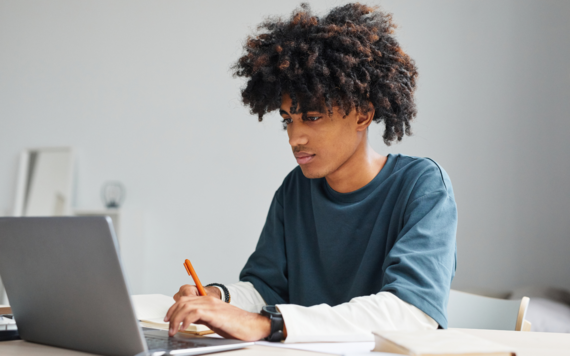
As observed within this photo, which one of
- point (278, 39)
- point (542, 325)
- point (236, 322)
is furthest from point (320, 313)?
point (542, 325)

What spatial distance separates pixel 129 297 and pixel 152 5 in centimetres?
307

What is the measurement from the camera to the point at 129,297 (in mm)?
597

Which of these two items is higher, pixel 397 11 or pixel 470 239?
pixel 397 11

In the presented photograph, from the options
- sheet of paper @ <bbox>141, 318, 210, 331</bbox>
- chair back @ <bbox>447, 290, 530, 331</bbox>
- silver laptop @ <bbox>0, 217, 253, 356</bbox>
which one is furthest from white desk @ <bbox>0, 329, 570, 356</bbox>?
chair back @ <bbox>447, 290, 530, 331</bbox>

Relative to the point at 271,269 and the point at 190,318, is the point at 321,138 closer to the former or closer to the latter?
the point at 271,269

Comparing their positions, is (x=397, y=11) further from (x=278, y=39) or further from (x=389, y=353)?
(x=389, y=353)

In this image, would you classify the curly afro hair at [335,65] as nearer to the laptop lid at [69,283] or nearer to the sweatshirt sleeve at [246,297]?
the sweatshirt sleeve at [246,297]

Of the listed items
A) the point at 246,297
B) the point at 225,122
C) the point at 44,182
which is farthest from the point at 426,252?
the point at 44,182

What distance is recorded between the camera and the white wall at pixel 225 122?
245 centimetres

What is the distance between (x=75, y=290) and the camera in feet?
2.16

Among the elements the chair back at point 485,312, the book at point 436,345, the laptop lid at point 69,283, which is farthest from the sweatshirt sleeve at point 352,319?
the chair back at point 485,312

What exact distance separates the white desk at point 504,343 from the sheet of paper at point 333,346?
25mm

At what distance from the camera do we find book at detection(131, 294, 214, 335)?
0.83 meters

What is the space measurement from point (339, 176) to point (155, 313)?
1.87ft
